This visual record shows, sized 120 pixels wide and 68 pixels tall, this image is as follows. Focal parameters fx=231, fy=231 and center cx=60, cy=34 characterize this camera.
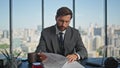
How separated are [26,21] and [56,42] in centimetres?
233

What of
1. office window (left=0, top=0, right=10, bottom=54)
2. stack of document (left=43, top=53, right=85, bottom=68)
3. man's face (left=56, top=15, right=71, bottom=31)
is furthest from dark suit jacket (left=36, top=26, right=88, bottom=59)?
office window (left=0, top=0, right=10, bottom=54)

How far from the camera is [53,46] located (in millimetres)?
1922

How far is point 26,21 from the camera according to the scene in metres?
4.16

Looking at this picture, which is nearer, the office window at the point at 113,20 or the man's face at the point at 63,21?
the man's face at the point at 63,21

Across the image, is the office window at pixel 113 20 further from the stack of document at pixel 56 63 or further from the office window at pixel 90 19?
the stack of document at pixel 56 63

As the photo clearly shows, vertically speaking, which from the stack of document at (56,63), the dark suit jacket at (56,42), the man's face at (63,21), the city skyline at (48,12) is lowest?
the stack of document at (56,63)

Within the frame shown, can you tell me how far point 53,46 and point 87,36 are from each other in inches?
89.4

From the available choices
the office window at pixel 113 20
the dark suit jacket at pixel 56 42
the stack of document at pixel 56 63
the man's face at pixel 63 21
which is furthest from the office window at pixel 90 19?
the stack of document at pixel 56 63

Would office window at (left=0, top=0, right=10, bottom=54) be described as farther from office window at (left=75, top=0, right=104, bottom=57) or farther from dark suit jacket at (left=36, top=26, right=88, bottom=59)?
dark suit jacket at (left=36, top=26, right=88, bottom=59)

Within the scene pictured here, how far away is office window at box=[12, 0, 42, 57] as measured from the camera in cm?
415

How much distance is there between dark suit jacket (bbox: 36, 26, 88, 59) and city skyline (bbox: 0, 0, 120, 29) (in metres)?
2.15

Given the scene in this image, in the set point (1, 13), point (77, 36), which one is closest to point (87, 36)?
point (1, 13)

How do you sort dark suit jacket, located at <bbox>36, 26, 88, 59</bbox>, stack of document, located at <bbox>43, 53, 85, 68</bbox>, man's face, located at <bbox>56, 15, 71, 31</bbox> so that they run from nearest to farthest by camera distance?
stack of document, located at <bbox>43, 53, 85, 68</bbox>
man's face, located at <bbox>56, 15, 71, 31</bbox>
dark suit jacket, located at <bbox>36, 26, 88, 59</bbox>

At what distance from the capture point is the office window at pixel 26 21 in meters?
4.15
